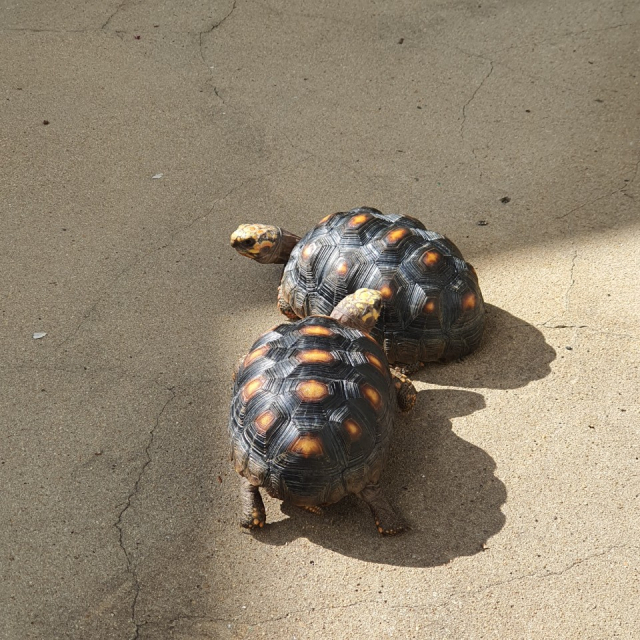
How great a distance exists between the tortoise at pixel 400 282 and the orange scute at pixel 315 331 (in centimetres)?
59

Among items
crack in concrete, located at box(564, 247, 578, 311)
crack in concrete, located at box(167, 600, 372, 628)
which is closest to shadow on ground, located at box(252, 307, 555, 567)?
crack in concrete, located at box(167, 600, 372, 628)

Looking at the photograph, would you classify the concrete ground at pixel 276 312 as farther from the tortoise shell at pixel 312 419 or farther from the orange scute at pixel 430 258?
the orange scute at pixel 430 258

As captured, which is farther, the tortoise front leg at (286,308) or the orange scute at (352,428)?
the tortoise front leg at (286,308)

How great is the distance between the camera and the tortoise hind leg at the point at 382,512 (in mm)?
3455

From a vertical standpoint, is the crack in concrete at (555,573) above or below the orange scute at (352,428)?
below

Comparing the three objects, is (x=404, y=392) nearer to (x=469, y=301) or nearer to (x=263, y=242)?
(x=469, y=301)

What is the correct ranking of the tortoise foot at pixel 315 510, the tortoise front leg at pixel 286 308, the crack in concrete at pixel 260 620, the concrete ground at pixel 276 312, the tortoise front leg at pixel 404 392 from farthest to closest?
1. the tortoise front leg at pixel 286 308
2. the tortoise front leg at pixel 404 392
3. the tortoise foot at pixel 315 510
4. the concrete ground at pixel 276 312
5. the crack in concrete at pixel 260 620

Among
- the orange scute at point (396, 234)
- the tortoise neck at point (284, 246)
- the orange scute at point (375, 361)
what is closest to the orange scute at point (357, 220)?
the orange scute at point (396, 234)

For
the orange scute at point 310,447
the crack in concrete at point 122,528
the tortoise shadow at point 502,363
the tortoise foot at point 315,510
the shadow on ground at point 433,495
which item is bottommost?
the crack in concrete at point 122,528

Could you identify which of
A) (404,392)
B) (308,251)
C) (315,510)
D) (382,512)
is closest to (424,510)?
(382,512)

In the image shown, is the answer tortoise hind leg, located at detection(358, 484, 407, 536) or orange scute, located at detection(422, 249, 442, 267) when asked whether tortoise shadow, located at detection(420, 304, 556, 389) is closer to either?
orange scute, located at detection(422, 249, 442, 267)

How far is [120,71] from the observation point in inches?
266

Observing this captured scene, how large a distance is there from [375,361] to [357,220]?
3.42 ft

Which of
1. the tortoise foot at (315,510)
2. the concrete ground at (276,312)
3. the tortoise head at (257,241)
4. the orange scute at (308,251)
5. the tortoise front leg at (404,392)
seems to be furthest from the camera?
the tortoise head at (257,241)
